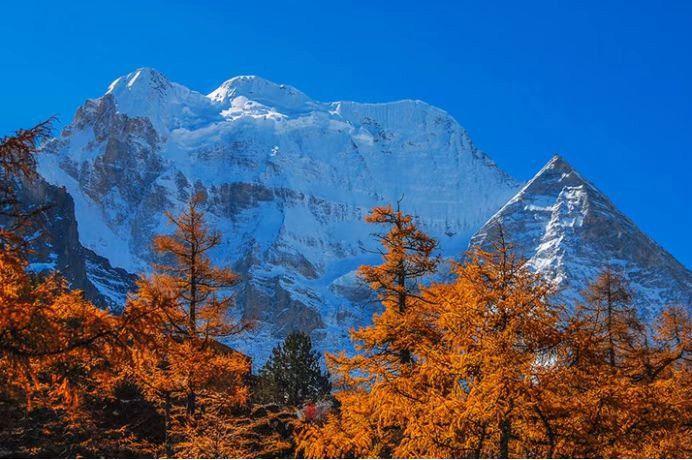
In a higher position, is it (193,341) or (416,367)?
(193,341)

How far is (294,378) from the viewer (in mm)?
37844

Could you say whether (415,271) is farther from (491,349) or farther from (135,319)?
(135,319)

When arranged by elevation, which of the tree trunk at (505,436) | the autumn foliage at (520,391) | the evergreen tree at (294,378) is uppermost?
the evergreen tree at (294,378)

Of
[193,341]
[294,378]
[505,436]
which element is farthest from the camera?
[294,378]

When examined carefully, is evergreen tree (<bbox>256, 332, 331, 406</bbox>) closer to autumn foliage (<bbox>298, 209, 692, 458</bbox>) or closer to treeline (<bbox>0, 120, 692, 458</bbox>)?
treeline (<bbox>0, 120, 692, 458</bbox>)

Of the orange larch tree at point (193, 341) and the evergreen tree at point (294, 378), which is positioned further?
the evergreen tree at point (294, 378)

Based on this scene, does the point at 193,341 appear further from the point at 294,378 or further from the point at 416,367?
the point at 294,378

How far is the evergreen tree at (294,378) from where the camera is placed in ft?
113

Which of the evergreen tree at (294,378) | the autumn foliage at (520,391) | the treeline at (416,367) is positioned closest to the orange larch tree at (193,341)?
the treeline at (416,367)

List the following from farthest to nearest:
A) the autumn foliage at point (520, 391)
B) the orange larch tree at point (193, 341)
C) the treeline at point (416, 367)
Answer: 1. the orange larch tree at point (193, 341)
2. the autumn foliage at point (520, 391)
3. the treeline at point (416, 367)

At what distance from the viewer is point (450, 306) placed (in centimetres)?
998

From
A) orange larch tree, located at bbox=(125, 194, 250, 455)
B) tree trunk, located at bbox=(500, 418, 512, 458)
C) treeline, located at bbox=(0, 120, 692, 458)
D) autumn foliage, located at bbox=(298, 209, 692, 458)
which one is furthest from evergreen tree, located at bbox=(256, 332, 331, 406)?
tree trunk, located at bbox=(500, 418, 512, 458)

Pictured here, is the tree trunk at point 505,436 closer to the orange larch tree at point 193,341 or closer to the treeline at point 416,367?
the treeline at point 416,367

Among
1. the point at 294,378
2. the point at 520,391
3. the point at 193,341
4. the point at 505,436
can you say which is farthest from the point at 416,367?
the point at 294,378
